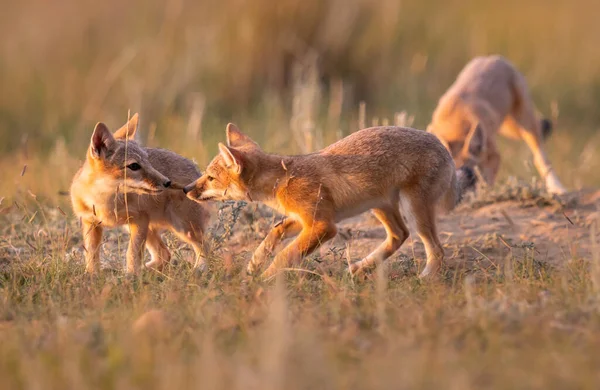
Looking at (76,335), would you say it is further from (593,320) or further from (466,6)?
(466,6)

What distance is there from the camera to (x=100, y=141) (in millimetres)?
6453

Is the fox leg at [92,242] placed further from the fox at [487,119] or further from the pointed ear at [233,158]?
the fox at [487,119]

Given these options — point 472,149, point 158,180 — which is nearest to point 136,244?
point 158,180

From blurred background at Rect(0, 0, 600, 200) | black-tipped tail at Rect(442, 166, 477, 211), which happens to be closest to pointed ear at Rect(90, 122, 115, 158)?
black-tipped tail at Rect(442, 166, 477, 211)

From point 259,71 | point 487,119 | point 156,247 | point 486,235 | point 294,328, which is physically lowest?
point 486,235

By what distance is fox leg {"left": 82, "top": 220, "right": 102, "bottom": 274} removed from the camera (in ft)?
21.2

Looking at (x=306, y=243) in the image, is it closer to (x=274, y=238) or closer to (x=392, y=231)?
(x=274, y=238)

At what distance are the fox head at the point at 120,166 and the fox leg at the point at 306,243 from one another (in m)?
0.90

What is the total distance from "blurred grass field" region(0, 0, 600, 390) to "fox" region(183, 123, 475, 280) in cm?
24

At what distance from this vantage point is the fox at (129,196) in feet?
21.0

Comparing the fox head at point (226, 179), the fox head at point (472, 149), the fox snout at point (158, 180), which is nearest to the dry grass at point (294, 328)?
the fox head at point (226, 179)

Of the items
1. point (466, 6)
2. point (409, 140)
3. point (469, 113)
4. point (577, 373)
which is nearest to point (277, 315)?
point (577, 373)

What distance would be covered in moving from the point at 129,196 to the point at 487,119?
5.25 m

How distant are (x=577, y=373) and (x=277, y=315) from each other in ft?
4.10
